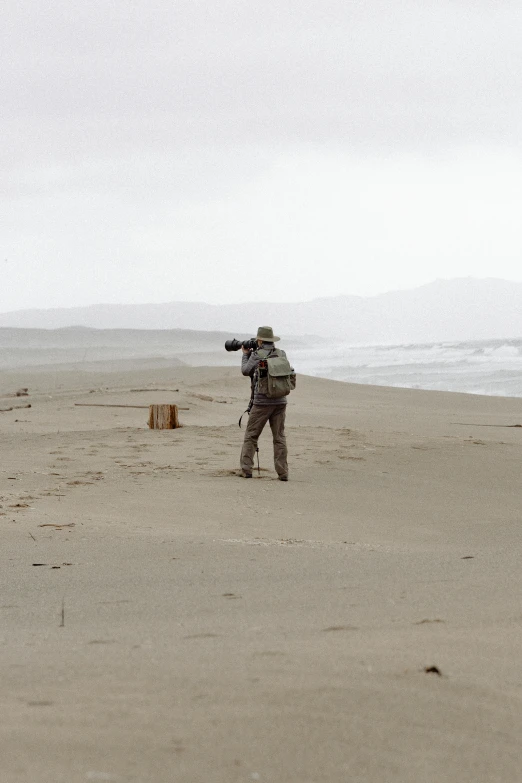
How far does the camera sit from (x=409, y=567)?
5.46 meters

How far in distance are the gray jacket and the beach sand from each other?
890mm

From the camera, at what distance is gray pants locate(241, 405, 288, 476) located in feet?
31.6

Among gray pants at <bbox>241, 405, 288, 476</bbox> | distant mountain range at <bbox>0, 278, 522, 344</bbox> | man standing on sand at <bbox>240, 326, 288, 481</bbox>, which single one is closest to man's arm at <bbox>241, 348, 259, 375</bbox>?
man standing on sand at <bbox>240, 326, 288, 481</bbox>

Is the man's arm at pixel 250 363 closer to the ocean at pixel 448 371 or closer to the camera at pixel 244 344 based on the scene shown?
the camera at pixel 244 344

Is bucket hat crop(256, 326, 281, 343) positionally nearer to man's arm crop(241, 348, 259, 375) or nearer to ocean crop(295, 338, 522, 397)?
man's arm crop(241, 348, 259, 375)

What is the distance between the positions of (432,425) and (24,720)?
14.0 m

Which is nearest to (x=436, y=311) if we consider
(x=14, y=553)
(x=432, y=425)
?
(x=432, y=425)

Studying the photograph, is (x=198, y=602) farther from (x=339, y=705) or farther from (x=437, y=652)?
(x=339, y=705)

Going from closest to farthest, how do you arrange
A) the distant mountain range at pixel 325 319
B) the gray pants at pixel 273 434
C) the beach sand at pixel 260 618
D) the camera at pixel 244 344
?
1. the beach sand at pixel 260 618
2. the camera at pixel 244 344
3. the gray pants at pixel 273 434
4. the distant mountain range at pixel 325 319

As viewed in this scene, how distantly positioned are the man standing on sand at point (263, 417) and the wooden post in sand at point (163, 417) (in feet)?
14.1

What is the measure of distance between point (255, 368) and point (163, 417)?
4.80 m

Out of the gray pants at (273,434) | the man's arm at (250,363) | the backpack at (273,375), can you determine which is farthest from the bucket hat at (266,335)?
the gray pants at (273,434)

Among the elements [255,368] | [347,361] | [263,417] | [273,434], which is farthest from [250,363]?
[347,361]

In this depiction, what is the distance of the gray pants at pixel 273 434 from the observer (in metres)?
9.62
